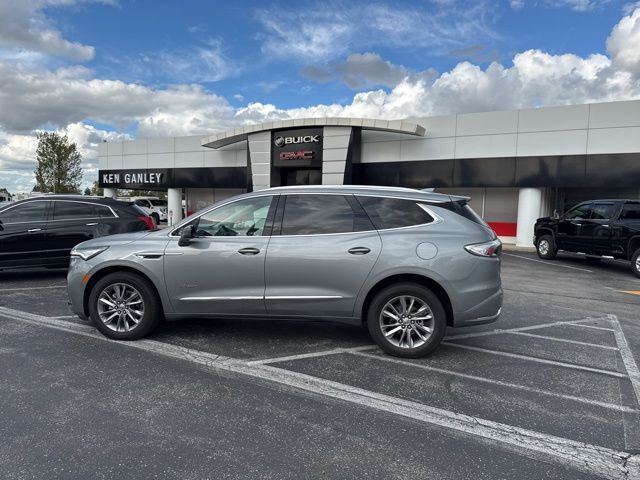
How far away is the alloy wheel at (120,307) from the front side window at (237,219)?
107cm

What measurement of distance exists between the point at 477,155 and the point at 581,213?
637 cm

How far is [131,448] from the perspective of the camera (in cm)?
289

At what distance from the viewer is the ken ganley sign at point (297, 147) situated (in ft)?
64.9

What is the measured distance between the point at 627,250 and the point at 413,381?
10204mm

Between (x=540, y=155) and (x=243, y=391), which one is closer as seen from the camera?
(x=243, y=391)

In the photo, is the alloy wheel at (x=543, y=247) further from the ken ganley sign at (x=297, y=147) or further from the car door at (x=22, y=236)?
the car door at (x=22, y=236)

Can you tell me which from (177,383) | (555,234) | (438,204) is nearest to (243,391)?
(177,383)

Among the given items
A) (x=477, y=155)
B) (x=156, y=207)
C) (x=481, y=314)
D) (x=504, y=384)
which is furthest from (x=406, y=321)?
(x=156, y=207)

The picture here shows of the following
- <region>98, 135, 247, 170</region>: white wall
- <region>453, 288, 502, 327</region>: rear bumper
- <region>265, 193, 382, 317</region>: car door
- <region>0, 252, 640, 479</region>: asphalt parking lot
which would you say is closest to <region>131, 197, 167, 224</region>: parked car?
<region>98, 135, 247, 170</region>: white wall

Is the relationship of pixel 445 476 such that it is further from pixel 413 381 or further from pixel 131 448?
pixel 131 448

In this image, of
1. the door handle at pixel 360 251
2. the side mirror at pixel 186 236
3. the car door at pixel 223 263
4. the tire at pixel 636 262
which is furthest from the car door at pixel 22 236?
the tire at pixel 636 262

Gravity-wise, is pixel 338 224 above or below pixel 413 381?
above

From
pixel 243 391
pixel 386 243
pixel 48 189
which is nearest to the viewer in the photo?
pixel 243 391

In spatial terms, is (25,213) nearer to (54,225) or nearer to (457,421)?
(54,225)
